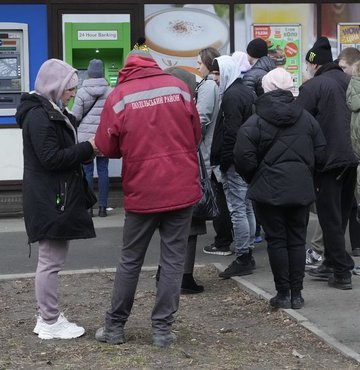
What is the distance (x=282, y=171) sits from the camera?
5848 mm

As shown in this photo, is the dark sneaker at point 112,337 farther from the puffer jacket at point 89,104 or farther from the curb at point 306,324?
the puffer jacket at point 89,104

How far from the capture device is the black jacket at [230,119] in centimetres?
710

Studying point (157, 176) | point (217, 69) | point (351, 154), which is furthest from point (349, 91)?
point (157, 176)

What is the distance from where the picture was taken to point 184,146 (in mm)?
5098

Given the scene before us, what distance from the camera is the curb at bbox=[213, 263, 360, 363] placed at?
16.6 ft

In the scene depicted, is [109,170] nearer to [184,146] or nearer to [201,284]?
[201,284]

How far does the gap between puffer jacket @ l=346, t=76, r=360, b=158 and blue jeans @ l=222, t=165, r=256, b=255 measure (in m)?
1.29

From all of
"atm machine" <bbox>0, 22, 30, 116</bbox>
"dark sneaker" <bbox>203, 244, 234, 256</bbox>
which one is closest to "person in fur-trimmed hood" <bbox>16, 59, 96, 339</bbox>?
"dark sneaker" <bbox>203, 244, 234, 256</bbox>

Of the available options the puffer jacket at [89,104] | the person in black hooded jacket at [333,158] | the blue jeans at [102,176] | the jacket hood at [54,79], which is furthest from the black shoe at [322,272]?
the puffer jacket at [89,104]

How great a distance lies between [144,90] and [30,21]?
19.7 ft

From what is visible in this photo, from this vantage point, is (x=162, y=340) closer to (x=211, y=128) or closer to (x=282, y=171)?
(x=282, y=171)

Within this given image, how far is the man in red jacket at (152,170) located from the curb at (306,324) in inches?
37.0

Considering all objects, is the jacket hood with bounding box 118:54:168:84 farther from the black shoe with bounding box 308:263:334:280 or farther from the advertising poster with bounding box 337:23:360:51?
the advertising poster with bounding box 337:23:360:51

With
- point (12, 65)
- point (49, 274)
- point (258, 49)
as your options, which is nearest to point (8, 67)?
point (12, 65)
